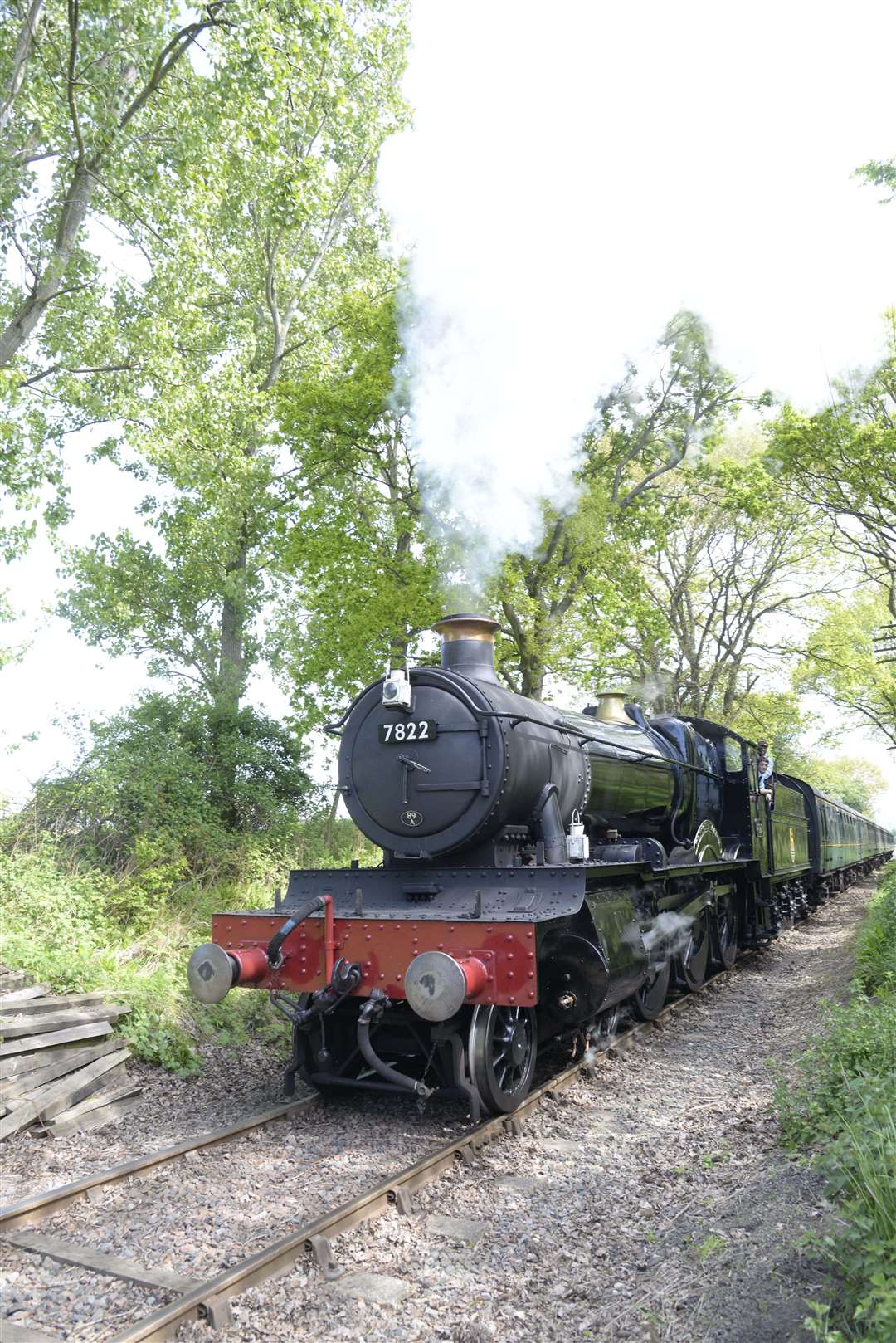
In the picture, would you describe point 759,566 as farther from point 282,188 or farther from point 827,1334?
point 827,1334

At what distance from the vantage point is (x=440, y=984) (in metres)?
4.93

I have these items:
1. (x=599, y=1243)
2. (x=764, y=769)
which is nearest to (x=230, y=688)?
(x=764, y=769)

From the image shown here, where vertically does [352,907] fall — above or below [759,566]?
below

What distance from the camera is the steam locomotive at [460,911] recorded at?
5.36 m

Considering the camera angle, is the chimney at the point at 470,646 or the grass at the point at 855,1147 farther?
the chimney at the point at 470,646

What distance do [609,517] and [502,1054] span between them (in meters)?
11.1

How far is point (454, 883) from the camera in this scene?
19.9 feet

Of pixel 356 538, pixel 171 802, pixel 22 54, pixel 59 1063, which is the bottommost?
pixel 59 1063

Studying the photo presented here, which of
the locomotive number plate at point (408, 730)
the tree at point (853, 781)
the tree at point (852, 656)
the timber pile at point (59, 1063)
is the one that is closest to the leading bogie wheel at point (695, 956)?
the locomotive number plate at point (408, 730)

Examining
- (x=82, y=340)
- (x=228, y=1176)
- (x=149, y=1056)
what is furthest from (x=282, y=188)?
(x=228, y=1176)

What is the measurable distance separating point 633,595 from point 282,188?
9524 mm

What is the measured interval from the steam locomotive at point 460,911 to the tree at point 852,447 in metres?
7.45

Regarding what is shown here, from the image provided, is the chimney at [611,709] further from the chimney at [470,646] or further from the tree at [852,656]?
the tree at [852,656]

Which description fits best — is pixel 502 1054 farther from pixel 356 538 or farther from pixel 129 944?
pixel 356 538
